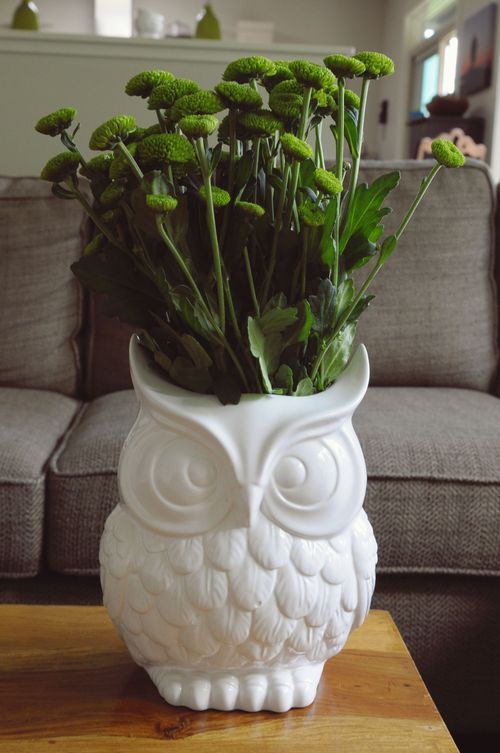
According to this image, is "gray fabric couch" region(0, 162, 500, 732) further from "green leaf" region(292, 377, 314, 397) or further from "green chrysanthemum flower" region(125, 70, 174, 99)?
"green chrysanthemum flower" region(125, 70, 174, 99)

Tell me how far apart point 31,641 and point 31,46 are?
7.40 feet

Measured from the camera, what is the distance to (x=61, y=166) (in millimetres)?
569

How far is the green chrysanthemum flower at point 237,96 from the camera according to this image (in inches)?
21.0

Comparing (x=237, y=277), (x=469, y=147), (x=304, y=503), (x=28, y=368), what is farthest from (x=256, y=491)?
(x=469, y=147)

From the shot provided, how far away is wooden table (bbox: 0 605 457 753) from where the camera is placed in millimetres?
602

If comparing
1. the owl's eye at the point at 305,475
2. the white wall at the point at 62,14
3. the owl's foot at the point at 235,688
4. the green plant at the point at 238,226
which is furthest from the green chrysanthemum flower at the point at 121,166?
the white wall at the point at 62,14

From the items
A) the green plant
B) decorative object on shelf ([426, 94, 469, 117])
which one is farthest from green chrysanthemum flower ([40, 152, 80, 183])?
decorative object on shelf ([426, 94, 469, 117])

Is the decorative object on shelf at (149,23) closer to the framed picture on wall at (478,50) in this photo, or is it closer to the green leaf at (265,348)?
the framed picture on wall at (478,50)

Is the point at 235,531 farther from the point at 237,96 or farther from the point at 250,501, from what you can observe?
the point at 237,96

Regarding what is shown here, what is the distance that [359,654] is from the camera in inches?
29.4

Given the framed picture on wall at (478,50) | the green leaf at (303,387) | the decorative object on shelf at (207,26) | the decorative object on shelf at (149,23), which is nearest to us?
the green leaf at (303,387)

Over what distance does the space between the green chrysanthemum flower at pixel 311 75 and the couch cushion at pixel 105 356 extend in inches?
44.0

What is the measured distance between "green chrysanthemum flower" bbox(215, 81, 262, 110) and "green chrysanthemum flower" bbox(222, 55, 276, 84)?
0.01 m

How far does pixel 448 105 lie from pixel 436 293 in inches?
115
